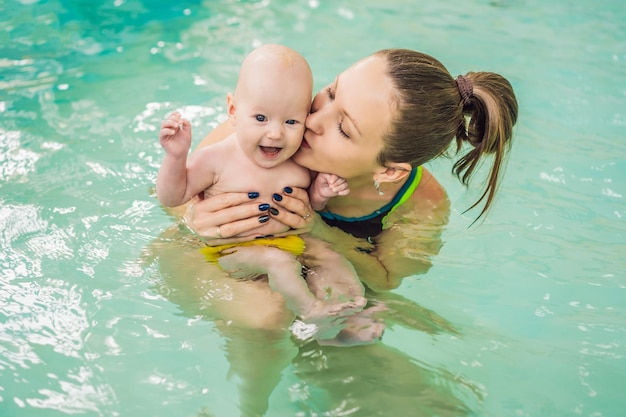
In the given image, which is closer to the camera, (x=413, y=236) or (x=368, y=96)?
(x=368, y=96)

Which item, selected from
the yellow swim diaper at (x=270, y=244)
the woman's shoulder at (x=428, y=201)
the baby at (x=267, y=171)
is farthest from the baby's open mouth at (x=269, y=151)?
the woman's shoulder at (x=428, y=201)

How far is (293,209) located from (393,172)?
44 cm

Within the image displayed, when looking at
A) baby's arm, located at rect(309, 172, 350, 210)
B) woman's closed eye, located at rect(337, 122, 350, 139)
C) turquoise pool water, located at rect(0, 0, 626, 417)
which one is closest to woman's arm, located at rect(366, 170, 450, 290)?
turquoise pool water, located at rect(0, 0, 626, 417)

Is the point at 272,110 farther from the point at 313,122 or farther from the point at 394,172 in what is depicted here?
the point at 394,172

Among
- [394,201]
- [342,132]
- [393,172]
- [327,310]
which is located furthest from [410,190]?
[327,310]

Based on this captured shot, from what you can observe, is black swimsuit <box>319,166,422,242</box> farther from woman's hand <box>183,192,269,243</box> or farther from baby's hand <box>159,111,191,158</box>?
baby's hand <box>159,111,191,158</box>

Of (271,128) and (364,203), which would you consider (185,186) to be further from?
(364,203)

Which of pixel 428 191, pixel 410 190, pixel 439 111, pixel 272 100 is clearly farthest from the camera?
pixel 428 191

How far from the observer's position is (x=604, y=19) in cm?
654

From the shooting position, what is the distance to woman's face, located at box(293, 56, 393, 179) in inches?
107

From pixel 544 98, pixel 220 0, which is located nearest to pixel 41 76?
pixel 220 0

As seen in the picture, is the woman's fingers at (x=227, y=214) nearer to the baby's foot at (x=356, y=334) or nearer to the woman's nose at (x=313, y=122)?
the woman's nose at (x=313, y=122)

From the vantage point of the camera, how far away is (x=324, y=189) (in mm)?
2941

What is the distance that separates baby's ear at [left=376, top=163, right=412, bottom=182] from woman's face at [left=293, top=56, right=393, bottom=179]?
65 millimetres
